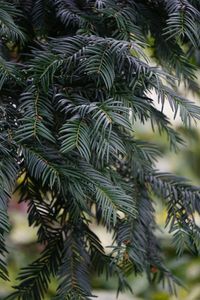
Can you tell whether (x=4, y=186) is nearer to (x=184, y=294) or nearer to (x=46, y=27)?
(x=46, y=27)

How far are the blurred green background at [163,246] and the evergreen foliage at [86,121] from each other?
1.26m

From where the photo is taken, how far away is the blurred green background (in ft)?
7.95

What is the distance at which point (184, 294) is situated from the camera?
8.13 feet

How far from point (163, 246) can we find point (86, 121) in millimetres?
1997

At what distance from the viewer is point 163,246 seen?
2.60 m

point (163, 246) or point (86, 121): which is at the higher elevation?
point (86, 121)

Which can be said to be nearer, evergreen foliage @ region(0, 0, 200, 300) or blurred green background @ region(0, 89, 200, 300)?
evergreen foliage @ region(0, 0, 200, 300)

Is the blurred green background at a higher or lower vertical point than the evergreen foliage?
lower

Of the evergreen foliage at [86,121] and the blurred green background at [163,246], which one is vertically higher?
the evergreen foliage at [86,121]

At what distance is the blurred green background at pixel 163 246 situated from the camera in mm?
2424

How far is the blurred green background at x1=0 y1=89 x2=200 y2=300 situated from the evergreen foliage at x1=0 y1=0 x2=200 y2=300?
4.13ft

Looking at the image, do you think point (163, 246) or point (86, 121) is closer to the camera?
point (86, 121)

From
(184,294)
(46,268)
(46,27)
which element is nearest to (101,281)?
(184,294)

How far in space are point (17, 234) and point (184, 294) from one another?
98 centimetres
